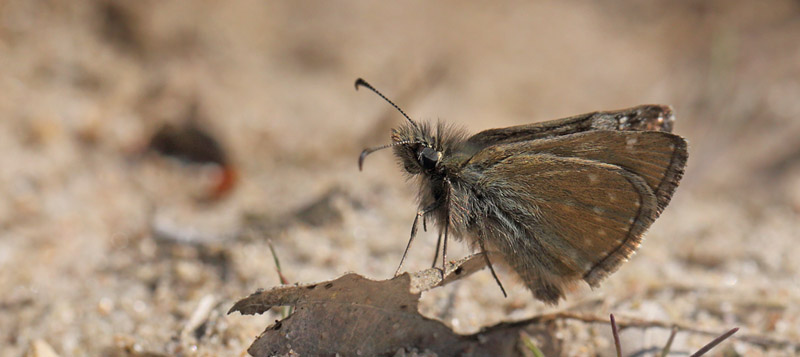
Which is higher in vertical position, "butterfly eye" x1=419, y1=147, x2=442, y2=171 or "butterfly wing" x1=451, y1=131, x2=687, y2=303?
"butterfly eye" x1=419, y1=147, x2=442, y2=171

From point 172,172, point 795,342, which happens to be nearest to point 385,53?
point 172,172

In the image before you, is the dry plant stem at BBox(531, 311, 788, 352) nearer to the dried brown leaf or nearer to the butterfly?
the butterfly

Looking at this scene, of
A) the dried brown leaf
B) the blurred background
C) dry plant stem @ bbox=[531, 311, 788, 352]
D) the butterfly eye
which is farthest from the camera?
the blurred background

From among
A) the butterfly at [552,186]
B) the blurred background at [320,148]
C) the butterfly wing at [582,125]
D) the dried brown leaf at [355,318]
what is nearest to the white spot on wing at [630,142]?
the butterfly at [552,186]

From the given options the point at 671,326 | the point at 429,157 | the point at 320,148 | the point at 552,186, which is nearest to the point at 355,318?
the point at 429,157

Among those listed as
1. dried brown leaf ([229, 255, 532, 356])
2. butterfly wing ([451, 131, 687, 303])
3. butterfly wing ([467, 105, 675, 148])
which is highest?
butterfly wing ([467, 105, 675, 148])

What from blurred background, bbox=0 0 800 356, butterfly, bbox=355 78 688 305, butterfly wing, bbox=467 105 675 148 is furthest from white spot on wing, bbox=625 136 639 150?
blurred background, bbox=0 0 800 356
